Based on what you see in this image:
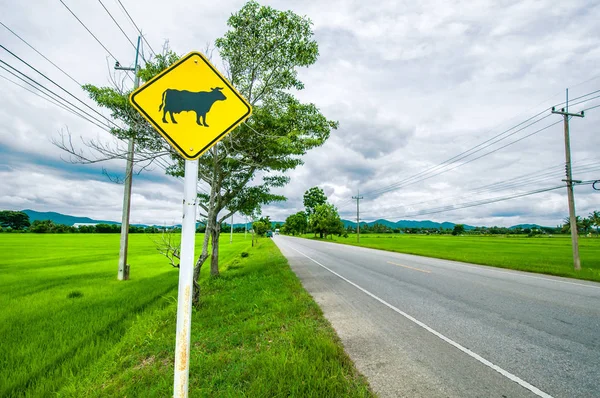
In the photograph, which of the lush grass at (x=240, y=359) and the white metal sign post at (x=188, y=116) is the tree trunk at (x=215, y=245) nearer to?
the lush grass at (x=240, y=359)

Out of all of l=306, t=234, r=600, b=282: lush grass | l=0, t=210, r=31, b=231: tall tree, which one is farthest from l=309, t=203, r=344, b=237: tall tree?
l=0, t=210, r=31, b=231: tall tree

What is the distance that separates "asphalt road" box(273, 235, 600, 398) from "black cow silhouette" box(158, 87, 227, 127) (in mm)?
3438

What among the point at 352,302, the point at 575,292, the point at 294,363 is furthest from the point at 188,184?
the point at 575,292

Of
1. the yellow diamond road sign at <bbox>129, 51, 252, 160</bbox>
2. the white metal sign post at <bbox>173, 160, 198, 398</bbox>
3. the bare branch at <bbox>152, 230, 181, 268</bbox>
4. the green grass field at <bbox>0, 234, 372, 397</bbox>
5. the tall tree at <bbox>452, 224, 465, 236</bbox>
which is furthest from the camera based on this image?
the tall tree at <bbox>452, 224, 465, 236</bbox>

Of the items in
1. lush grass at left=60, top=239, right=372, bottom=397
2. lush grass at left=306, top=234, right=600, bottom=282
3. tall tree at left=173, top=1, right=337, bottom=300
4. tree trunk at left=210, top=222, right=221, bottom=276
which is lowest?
lush grass at left=306, top=234, right=600, bottom=282

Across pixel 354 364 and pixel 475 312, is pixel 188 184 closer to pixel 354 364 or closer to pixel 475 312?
pixel 354 364

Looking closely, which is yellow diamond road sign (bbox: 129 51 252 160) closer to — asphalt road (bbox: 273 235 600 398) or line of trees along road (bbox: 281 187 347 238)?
asphalt road (bbox: 273 235 600 398)

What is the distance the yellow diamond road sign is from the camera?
6.96 feet

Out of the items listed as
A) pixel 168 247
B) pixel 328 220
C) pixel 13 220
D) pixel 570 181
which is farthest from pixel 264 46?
pixel 13 220

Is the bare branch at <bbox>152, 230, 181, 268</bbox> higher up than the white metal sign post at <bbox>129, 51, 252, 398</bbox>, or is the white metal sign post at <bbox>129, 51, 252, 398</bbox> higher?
the white metal sign post at <bbox>129, 51, 252, 398</bbox>

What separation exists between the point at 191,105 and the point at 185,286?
1456 mm

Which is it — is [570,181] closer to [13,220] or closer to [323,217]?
[323,217]

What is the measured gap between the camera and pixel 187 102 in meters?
2.18

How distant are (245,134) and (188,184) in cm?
772
